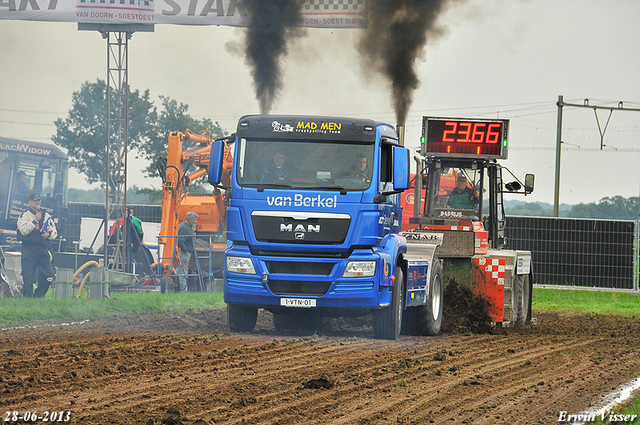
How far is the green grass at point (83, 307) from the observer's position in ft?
44.2

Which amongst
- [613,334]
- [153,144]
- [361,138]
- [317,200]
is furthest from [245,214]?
[153,144]

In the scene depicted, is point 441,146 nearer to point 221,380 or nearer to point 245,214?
point 245,214

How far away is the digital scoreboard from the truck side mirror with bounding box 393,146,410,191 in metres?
4.42

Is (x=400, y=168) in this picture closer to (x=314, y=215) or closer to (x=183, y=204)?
(x=314, y=215)

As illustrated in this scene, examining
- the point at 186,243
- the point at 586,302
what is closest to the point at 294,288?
the point at 186,243

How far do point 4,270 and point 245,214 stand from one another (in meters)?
10.9

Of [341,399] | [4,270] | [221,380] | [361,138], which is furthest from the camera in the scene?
[4,270]

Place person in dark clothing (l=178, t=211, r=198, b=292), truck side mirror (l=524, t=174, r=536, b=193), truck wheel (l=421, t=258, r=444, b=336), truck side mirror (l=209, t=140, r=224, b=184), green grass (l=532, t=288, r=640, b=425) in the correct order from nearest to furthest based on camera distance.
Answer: truck side mirror (l=209, t=140, r=224, b=184) → truck wheel (l=421, t=258, r=444, b=336) → truck side mirror (l=524, t=174, r=536, b=193) → green grass (l=532, t=288, r=640, b=425) → person in dark clothing (l=178, t=211, r=198, b=292)

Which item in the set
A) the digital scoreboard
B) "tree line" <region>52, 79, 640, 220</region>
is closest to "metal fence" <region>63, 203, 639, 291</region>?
the digital scoreboard

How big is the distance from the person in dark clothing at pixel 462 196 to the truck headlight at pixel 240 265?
5.84m

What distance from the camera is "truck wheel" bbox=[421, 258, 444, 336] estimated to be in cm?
1330

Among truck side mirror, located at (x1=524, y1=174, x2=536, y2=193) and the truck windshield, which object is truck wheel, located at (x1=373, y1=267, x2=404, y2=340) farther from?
truck side mirror, located at (x1=524, y1=174, x2=536, y2=193)

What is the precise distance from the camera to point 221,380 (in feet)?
26.0

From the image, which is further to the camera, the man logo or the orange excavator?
the orange excavator
